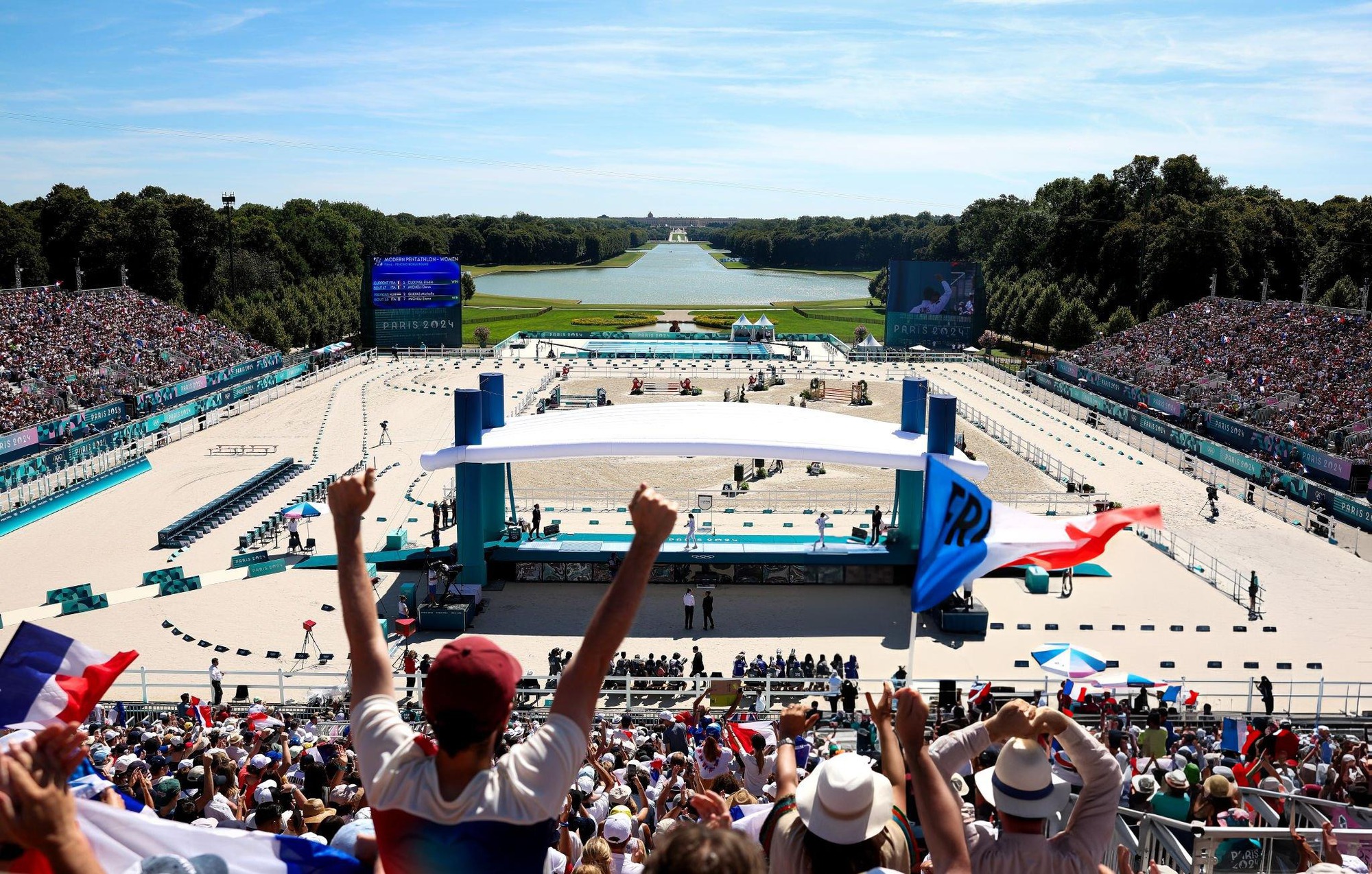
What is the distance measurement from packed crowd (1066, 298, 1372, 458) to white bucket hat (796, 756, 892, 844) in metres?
39.4

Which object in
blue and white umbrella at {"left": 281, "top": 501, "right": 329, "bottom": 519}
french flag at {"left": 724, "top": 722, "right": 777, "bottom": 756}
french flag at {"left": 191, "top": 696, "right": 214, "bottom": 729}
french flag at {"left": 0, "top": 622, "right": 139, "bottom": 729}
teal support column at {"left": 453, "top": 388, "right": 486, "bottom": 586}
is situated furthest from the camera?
blue and white umbrella at {"left": 281, "top": 501, "right": 329, "bottom": 519}

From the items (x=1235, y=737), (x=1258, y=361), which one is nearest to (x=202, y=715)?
(x=1235, y=737)

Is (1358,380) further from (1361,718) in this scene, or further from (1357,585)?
(1361,718)

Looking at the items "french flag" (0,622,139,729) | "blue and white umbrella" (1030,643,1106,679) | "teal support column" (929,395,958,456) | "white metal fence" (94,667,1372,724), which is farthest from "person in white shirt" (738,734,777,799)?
"teal support column" (929,395,958,456)

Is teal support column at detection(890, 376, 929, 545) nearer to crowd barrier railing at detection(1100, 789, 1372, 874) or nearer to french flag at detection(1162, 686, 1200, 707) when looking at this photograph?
french flag at detection(1162, 686, 1200, 707)

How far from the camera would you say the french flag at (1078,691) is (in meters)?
18.2

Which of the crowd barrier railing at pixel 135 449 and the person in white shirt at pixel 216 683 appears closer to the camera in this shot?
the person in white shirt at pixel 216 683

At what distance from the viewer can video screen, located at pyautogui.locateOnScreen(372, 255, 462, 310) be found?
225 ft

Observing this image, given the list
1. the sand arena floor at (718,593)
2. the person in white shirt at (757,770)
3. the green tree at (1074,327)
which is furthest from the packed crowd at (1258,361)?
the person in white shirt at (757,770)

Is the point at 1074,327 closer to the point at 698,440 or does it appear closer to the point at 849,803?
the point at 698,440

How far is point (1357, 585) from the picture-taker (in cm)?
2769

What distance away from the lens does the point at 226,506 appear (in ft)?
109

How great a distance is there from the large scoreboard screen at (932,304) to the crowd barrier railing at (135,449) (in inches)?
1273

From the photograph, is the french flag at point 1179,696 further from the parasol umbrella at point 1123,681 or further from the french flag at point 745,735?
the french flag at point 745,735
